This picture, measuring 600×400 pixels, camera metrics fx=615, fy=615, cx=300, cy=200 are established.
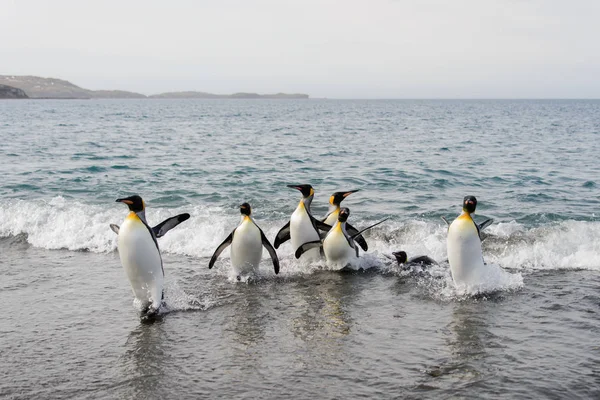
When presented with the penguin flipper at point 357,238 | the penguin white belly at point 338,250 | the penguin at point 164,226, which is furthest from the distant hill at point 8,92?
the penguin at point 164,226

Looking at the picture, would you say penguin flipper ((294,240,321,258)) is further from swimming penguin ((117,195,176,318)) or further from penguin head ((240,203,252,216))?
swimming penguin ((117,195,176,318))

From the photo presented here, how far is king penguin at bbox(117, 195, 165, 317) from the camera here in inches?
259

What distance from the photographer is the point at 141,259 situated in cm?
658

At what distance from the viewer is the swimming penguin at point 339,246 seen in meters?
8.18

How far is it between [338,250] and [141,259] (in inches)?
107

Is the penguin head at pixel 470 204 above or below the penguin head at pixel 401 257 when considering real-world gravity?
above

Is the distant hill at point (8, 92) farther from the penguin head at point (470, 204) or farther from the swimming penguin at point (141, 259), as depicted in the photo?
the penguin head at point (470, 204)

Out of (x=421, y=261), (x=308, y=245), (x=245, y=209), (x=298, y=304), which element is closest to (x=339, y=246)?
(x=308, y=245)

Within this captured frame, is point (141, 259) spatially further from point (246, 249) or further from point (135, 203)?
point (246, 249)

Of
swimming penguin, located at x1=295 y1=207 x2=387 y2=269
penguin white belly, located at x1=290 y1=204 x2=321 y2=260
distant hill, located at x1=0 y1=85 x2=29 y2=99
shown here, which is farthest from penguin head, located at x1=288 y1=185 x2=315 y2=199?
distant hill, located at x1=0 y1=85 x2=29 y2=99

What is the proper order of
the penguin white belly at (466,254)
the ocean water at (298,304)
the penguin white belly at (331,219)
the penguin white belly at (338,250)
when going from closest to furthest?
1. the ocean water at (298,304)
2. the penguin white belly at (466,254)
3. the penguin white belly at (338,250)
4. the penguin white belly at (331,219)

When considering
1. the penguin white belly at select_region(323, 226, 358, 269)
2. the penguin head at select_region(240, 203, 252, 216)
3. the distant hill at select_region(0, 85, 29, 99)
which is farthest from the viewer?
the distant hill at select_region(0, 85, 29, 99)

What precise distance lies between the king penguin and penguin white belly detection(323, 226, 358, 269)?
245 centimetres

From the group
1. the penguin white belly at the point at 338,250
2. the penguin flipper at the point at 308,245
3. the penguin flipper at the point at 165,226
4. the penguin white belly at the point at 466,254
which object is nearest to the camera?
the penguin flipper at the point at 165,226
